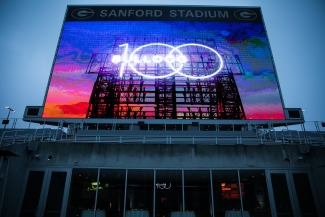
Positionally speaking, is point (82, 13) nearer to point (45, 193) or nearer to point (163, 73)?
point (163, 73)

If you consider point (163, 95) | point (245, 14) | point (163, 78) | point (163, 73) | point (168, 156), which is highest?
point (245, 14)

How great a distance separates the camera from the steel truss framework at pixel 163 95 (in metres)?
23.7

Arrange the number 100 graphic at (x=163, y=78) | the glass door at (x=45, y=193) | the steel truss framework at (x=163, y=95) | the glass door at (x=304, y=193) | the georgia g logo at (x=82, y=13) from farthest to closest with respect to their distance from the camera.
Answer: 1. the georgia g logo at (x=82, y=13)
2. the number 100 graphic at (x=163, y=78)
3. the steel truss framework at (x=163, y=95)
4. the glass door at (x=304, y=193)
5. the glass door at (x=45, y=193)

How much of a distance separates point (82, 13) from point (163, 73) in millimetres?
16015

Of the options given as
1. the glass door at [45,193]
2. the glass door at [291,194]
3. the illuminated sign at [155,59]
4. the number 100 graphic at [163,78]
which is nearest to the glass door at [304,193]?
the glass door at [291,194]

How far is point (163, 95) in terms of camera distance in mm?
23844

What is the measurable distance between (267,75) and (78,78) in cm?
2138

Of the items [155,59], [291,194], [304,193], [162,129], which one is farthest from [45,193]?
[155,59]

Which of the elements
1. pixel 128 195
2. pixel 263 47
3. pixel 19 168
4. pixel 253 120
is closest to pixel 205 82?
pixel 253 120

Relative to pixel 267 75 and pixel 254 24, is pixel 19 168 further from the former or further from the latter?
pixel 254 24

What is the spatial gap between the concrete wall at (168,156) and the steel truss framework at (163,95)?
443 inches

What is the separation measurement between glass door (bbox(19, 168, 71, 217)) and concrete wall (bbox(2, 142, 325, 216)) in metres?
0.46

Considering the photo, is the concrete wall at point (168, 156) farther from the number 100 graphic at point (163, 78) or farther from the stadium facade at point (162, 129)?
the number 100 graphic at point (163, 78)

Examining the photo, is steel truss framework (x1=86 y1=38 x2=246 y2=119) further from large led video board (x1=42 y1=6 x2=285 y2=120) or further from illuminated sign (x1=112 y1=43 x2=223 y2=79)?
illuminated sign (x1=112 y1=43 x2=223 y2=79)
